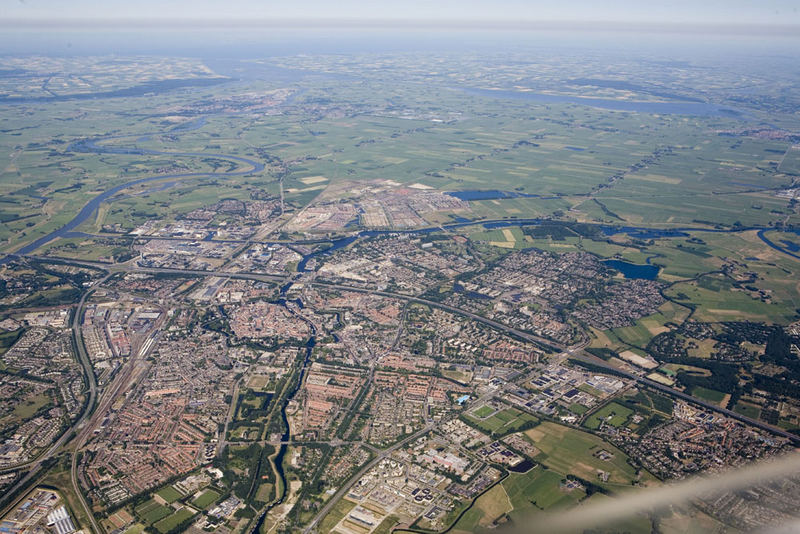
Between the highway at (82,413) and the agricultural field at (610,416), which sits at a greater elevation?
the agricultural field at (610,416)

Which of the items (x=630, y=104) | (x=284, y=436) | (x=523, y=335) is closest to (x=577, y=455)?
→ (x=523, y=335)

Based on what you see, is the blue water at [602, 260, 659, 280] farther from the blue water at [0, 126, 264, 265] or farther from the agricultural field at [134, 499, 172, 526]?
the blue water at [0, 126, 264, 265]

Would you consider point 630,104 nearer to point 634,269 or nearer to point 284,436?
point 634,269

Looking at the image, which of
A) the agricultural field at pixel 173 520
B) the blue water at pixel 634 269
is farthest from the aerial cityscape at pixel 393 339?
the blue water at pixel 634 269

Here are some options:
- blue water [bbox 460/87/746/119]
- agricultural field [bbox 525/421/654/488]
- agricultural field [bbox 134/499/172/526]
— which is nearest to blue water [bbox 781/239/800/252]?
agricultural field [bbox 525/421/654/488]

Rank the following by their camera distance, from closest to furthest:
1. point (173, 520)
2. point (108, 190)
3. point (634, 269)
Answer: point (173, 520) → point (634, 269) → point (108, 190)

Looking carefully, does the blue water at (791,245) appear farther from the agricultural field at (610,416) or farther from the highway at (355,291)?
the agricultural field at (610,416)
